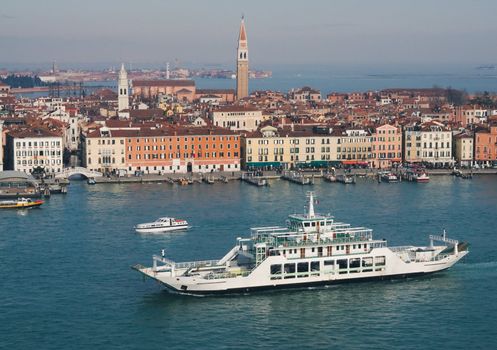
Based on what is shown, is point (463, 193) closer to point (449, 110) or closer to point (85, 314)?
point (85, 314)

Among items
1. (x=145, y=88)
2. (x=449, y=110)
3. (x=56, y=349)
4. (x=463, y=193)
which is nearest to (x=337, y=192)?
(x=463, y=193)

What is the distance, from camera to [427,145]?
105 feet

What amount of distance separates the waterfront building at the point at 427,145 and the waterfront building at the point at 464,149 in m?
0.25

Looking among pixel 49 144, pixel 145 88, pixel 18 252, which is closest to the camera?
pixel 18 252

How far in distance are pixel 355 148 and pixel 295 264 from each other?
16674 millimetres

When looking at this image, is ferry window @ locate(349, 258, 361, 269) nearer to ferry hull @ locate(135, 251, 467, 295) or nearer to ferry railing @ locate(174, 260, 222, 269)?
ferry hull @ locate(135, 251, 467, 295)

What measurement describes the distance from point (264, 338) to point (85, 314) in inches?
94.4

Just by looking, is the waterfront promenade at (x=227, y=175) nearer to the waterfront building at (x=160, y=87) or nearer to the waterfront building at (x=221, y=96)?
the waterfront building at (x=221, y=96)

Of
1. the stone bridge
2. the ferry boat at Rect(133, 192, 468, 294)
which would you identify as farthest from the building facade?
the ferry boat at Rect(133, 192, 468, 294)

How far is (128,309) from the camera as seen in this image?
45.9 ft

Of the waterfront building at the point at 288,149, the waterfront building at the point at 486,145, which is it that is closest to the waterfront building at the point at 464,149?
the waterfront building at the point at 486,145

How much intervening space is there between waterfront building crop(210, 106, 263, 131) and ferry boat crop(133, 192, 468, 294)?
71.6 feet

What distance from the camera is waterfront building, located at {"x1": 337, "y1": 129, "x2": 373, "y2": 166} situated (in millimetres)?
31375

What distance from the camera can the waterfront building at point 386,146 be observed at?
3153cm
